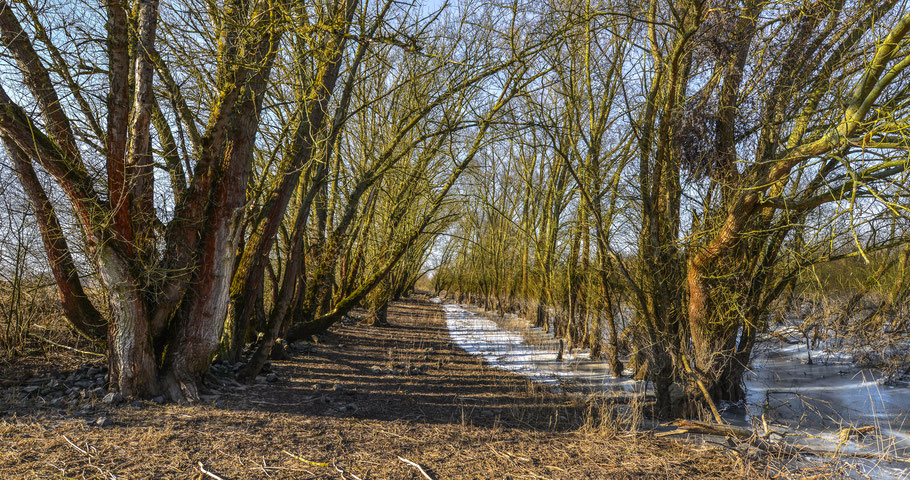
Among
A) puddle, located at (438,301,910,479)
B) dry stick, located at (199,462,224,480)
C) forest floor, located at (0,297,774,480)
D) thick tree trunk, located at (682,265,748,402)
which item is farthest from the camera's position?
thick tree trunk, located at (682,265,748,402)

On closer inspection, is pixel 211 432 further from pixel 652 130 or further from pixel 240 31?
pixel 652 130

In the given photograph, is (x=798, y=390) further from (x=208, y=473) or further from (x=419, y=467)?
(x=208, y=473)

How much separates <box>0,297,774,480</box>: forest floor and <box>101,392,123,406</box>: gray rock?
0.13ft

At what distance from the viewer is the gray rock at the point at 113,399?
3.73 metres

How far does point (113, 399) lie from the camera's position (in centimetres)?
375

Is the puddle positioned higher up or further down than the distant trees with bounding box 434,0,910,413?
further down

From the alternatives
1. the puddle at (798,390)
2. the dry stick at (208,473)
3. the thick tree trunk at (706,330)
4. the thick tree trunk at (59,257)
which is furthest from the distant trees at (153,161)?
the puddle at (798,390)

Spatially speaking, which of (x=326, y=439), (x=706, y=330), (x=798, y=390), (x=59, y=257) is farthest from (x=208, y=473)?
(x=798, y=390)

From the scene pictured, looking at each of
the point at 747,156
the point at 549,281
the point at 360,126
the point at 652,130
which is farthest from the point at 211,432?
the point at 549,281

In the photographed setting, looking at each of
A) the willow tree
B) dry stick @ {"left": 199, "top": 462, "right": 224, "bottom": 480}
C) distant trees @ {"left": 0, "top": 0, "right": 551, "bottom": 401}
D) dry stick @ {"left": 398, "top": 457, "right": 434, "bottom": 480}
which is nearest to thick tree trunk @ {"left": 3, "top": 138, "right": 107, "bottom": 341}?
distant trees @ {"left": 0, "top": 0, "right": 551, "bottom": 401}

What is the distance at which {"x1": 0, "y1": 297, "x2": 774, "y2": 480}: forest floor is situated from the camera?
2824 millimetres

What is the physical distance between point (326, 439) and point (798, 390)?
23.2 ft

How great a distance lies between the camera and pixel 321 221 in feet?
27.9

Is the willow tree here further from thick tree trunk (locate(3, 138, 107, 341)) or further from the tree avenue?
thick tree trunk (locate(3, 138, 107, 341))
